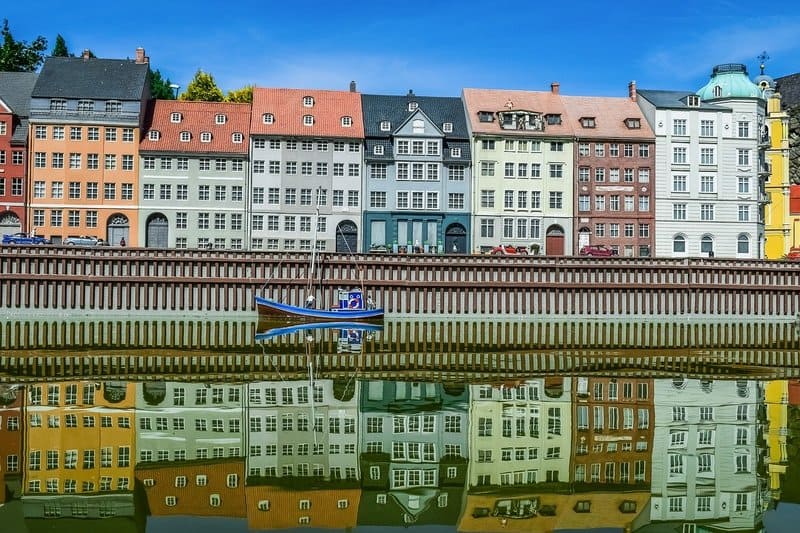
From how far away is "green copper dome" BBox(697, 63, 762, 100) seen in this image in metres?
74.2

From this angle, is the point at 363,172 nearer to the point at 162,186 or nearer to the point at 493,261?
the point at 162,186

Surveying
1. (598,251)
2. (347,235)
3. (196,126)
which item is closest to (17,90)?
(196,126)

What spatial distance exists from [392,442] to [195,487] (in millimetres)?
4844

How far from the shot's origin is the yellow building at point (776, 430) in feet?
49.9

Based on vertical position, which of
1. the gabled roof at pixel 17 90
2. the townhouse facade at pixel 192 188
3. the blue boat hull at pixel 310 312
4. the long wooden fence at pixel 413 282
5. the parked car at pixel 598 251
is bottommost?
the blue boat hull at pixel 310 312

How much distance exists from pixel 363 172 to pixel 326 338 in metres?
34.7

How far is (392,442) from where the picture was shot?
693 inches

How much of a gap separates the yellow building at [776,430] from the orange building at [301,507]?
7.51m

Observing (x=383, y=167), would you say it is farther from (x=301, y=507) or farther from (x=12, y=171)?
(x=301, y=507)

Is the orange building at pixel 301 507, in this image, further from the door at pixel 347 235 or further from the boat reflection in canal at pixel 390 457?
the door at pixel 347 235

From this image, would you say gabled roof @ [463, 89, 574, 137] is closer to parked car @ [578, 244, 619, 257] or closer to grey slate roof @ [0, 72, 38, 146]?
parked car @ [578, 244, 619, 257]

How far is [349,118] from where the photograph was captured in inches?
2785

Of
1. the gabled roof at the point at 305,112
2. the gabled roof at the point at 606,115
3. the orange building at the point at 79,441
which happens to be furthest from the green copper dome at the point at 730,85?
the orange building at the point at 79,441

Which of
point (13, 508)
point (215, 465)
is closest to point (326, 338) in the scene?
point (215, 465)
